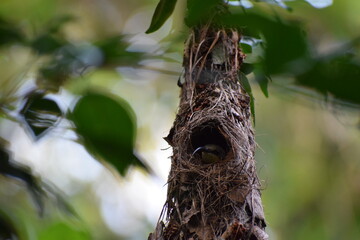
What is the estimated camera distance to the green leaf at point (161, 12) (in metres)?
0.60

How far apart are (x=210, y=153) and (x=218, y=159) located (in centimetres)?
4

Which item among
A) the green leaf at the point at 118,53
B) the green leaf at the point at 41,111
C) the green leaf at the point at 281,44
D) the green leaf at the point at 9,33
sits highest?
the green leaf at the point at 281,44

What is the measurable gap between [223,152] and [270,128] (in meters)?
3.99

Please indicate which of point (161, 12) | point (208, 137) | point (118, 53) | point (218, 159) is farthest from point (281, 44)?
point (208, 137)

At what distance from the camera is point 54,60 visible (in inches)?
17.8

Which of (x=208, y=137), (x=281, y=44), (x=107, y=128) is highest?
(x=281, y=44)

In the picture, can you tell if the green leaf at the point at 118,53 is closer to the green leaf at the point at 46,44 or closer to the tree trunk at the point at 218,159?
the green leaf at the point at 46,44

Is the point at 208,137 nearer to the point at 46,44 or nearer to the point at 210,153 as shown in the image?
the point at 210,153

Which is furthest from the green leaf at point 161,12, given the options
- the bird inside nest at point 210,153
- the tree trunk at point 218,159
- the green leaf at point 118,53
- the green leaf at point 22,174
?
the bird inside nest at point 210,153

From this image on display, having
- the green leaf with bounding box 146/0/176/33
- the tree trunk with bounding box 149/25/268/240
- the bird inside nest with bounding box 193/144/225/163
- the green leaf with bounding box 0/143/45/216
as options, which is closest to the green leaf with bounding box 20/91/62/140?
the green leaf with bounding box 0/143/45/216

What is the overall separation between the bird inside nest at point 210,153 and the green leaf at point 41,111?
1399mm

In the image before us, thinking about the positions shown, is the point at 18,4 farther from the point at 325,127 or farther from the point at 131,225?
the point at 325,127

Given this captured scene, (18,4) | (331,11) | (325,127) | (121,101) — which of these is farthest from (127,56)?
(325,127)

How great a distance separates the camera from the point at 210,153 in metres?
1.95
